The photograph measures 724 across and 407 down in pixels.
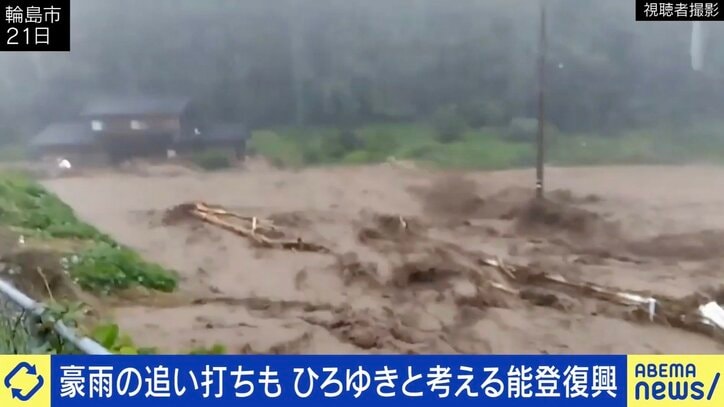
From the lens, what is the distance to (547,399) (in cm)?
153

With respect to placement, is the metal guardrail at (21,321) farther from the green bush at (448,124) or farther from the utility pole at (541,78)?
the utility pole at (541,78)

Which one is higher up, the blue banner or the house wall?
the house wall

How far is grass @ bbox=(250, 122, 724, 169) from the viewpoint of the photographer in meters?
1.57

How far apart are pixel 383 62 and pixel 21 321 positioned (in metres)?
1.00

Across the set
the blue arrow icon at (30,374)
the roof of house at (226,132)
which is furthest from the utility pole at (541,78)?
the blue arrow icon at (30,374)

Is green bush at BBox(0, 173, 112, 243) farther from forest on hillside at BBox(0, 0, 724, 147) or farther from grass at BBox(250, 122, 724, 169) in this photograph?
grass at BBox(250, 122, 724, 169)

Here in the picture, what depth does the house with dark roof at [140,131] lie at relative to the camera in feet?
5.16

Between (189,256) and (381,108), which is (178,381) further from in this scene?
(381,108)

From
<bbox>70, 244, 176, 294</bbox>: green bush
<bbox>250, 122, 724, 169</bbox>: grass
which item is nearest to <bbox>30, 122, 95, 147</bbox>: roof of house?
<bbox>70, 244, 176, 294</bbox>: green bush

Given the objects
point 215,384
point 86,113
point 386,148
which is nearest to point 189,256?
point 215,384

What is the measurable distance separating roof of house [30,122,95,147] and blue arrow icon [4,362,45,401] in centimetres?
Result: 49

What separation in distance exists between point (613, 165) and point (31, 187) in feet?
4.33

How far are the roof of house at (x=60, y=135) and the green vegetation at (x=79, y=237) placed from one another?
0.09 m

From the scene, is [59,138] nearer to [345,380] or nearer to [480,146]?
[345,380]
